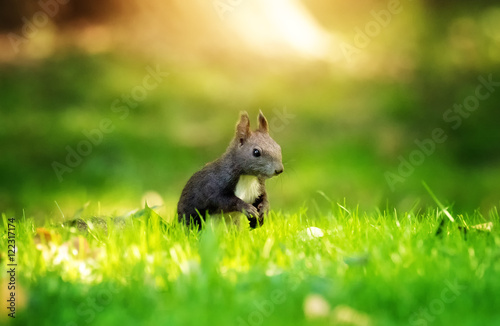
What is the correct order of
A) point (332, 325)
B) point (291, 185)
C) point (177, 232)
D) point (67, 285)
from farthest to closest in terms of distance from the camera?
point (291, 185), point (177, 232), point (67, 285), point (332, 325)

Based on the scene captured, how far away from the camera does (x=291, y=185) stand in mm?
8289

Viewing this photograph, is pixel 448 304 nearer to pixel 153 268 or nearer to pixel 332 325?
pixel 332 325

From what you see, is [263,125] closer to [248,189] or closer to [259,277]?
[248,189]

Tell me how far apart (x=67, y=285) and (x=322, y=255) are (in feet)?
4.48

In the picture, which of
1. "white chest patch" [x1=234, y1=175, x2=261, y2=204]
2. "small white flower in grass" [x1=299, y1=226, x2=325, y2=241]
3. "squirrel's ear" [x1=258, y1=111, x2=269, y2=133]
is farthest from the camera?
"squirrel's ear" [x1=258, y1=111, x2=269, y2=133]

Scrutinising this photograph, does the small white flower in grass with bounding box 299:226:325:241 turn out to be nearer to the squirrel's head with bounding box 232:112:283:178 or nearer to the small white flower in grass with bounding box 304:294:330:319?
the squirrel's head with bounding box 232:112:283:178

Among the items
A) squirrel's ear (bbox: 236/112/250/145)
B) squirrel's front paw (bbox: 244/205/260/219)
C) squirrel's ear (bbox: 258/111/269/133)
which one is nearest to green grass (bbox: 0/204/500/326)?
squirrel's front paw (bbox: 244/205/260/219)

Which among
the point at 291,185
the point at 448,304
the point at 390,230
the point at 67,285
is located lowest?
the point at 448,304

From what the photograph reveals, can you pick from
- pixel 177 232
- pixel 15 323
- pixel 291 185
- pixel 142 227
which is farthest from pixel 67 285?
pixel 291 185

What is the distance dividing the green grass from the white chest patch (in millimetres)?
593

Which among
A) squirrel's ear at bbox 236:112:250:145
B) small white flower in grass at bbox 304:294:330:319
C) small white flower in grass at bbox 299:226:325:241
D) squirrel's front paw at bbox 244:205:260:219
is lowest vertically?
small white flower in grass at bbox 304:294:330:319

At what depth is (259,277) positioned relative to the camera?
3.37 meters

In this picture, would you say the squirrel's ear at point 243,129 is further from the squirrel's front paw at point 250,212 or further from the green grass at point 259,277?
the green grass at point 259,277

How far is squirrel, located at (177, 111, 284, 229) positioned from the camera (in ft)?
15.9
